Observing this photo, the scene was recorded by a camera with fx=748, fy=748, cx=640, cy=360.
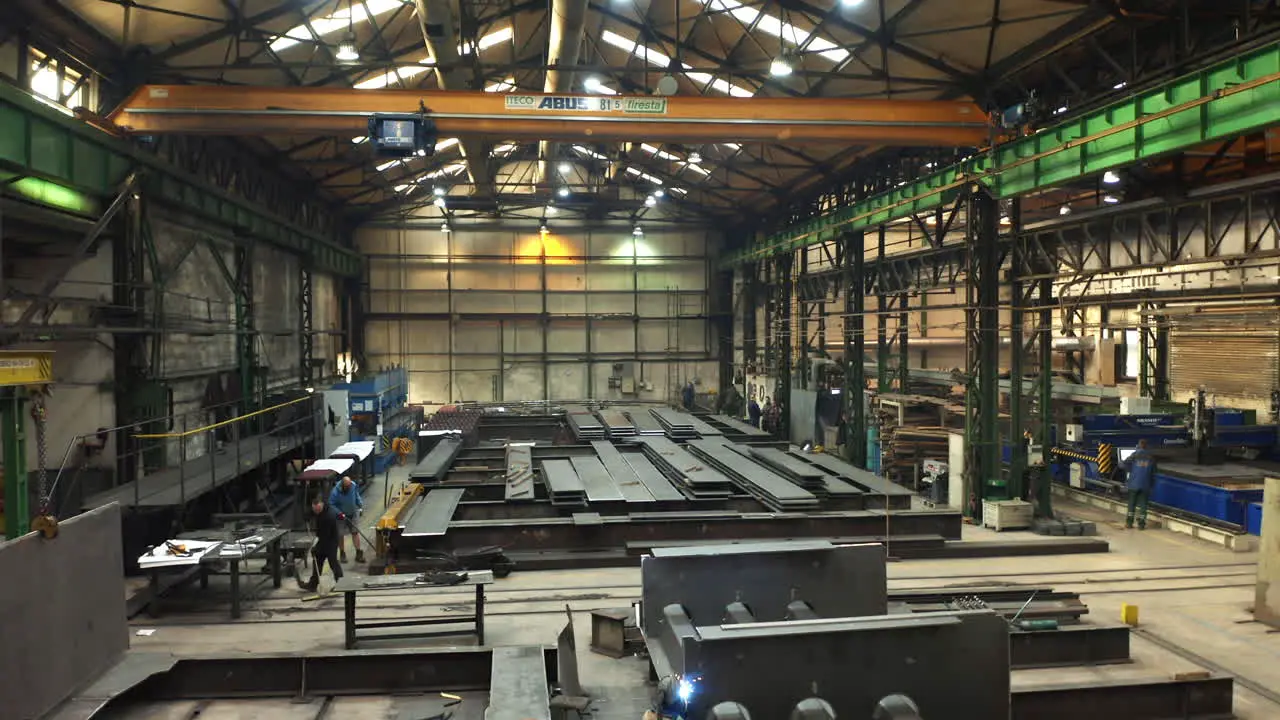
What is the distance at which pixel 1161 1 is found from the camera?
404 inches

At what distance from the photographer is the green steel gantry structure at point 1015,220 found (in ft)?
28.3

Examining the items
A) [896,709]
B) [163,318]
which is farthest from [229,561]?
[896,709]

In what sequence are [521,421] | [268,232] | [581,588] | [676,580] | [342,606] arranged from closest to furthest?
[676,580], [342,606], [581,588], [268,232], [521,421]

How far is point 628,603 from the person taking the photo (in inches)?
351

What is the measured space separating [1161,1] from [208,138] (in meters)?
17.9

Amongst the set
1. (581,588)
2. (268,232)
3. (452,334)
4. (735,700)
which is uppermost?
(268,232)

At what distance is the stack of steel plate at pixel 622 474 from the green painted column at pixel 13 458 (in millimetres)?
7262

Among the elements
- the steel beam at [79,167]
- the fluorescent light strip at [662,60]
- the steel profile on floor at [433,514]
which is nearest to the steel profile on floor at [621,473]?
the steel profile on floor at [433,514]

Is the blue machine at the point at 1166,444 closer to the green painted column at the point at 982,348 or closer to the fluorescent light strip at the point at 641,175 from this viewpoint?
the green painted column at the point at 982,348

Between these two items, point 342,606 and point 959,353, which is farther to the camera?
point 959,353

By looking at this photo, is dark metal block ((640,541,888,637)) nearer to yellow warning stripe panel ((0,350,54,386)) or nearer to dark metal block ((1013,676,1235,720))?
dark metal block ((1013,676,1235,720))

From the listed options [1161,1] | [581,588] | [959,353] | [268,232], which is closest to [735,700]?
[581,588]

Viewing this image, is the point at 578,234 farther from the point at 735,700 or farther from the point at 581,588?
the point at 735,700

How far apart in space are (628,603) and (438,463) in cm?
654
